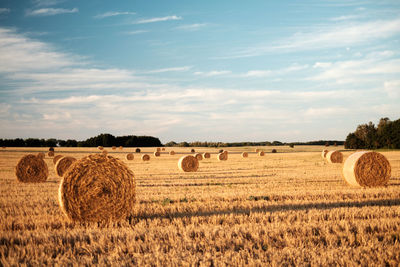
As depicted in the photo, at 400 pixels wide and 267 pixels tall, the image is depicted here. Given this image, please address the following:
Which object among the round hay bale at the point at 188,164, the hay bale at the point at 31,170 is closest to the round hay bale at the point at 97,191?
the hay bale at the point at 31,170

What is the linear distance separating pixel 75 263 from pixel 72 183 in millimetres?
3654

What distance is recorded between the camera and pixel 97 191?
28.5 ft

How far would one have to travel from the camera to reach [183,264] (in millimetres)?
5074

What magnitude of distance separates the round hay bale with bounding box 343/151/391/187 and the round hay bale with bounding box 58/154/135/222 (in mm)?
9838

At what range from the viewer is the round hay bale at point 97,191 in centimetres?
834

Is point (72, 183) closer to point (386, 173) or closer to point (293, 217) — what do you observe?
point (293, 217)

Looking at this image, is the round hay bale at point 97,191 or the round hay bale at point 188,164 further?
the round hay bale at point 188,164

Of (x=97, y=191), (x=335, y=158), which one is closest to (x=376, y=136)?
(x=335, y=158)

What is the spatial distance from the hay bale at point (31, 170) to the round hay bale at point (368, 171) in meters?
15.5

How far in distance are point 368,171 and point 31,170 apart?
16601 millimetres

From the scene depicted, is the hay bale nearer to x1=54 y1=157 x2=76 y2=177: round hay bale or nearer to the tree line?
x1=54 y1=157 x2=76 y2=177: round hay bale

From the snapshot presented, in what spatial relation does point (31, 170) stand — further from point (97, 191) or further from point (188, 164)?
point (97, 191)

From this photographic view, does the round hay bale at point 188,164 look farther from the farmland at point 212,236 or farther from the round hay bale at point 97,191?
the round hay bale at point 97,191

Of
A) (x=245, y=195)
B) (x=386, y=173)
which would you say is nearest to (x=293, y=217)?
(x=245, y=195)
